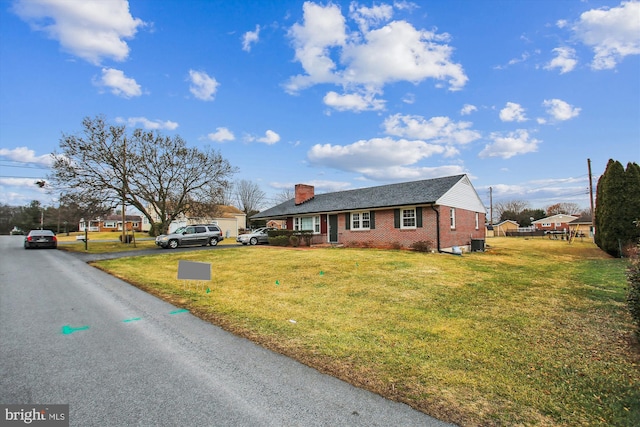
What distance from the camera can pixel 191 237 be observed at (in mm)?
24750

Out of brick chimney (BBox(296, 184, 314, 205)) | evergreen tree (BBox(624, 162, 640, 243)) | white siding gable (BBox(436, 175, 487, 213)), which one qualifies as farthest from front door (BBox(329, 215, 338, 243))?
evergreen tree (BBox(624, 162, 640, 243))

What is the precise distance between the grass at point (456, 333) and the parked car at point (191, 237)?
529 inches

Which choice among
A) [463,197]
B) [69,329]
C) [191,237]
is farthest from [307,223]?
[69,329]

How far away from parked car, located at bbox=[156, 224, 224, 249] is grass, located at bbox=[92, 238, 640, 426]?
1344 cm

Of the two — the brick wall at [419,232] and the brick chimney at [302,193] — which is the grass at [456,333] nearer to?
the brick wall at [419,232]

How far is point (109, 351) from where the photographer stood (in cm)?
451

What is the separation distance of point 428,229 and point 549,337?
14153 mm

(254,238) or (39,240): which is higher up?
(39,240)

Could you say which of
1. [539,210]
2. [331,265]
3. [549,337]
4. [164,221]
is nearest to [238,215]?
[164,221]

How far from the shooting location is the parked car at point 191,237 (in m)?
23.5

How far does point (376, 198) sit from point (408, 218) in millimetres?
3370

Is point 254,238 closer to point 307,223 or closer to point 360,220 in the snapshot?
point 307,223

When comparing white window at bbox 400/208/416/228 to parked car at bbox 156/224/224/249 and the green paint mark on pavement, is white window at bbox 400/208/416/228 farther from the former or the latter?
the green paint mark on pavement

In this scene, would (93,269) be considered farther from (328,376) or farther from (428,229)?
(428,229)
